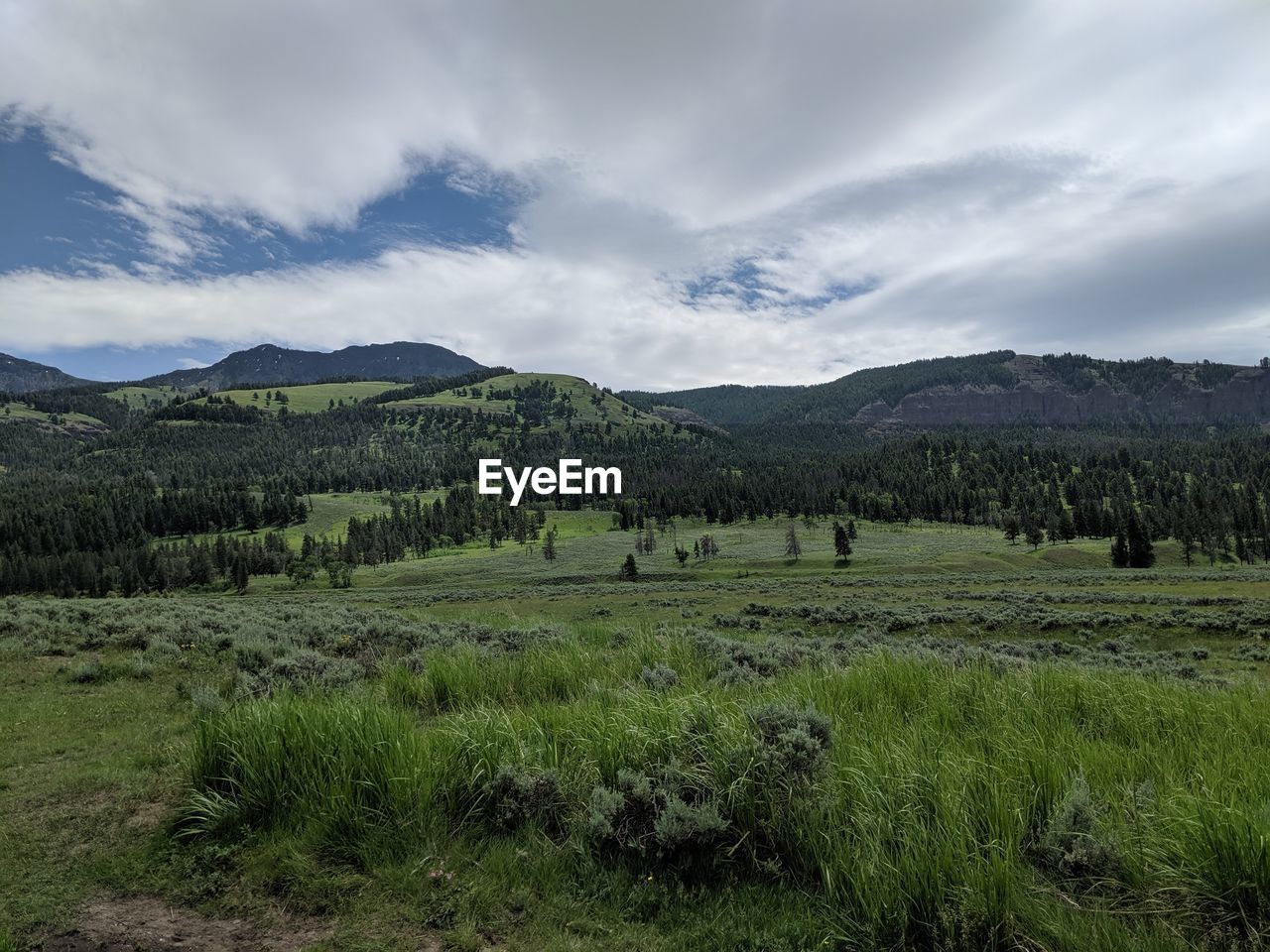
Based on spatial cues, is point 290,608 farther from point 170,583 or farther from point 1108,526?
point 1108,526

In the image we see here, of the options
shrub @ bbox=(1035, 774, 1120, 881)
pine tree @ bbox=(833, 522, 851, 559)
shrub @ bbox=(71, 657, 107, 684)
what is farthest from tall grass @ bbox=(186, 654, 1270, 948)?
pine tree @ bbox=(833, 522, 851, 559)

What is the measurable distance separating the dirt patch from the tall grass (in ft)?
2.10

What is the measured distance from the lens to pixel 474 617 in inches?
776

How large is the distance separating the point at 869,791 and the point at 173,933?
4.85 meters

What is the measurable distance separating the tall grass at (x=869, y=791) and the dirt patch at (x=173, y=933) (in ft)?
2.10

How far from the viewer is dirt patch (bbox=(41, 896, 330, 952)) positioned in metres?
3.80

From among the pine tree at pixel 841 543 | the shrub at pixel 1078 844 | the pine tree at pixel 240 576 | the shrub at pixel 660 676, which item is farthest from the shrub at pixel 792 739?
the pine tree at pixel 240 576

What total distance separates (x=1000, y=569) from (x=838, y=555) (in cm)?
2668

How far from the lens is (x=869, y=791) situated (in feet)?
14.0

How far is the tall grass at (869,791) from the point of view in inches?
132

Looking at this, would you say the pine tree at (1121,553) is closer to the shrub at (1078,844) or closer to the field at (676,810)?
the field at (676,810)

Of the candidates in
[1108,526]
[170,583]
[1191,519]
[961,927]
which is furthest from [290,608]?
[1108,526]

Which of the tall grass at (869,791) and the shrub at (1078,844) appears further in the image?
the shrub at (1078,844)

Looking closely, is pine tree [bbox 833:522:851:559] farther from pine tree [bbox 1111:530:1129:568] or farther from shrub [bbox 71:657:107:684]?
shrub [bbox 71:657:107:684]
